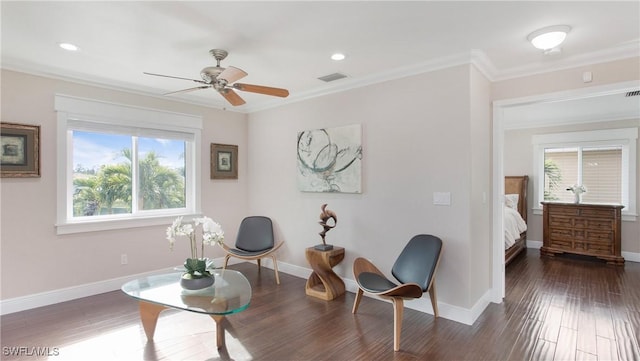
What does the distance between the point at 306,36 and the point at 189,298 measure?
2.31 m

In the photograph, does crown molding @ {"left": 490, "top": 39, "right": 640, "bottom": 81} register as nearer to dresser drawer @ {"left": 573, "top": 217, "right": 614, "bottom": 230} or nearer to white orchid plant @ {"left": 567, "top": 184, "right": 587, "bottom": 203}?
dresser drawer @ {"left": 573, "top": 217, "right": 614, "bottom": 230}

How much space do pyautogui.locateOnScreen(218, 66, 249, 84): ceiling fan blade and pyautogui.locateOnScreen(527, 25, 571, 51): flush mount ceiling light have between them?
232cm

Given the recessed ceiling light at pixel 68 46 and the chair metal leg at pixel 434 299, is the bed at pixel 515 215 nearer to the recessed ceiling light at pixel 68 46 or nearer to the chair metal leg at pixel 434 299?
the chair metal leg at pixel 434 299

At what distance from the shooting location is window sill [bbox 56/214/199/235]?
142 inches

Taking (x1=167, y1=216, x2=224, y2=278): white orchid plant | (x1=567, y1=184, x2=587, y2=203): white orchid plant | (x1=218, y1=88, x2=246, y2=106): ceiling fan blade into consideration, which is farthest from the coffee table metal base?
(x1=567, y1=184, x2=587, y2=203): white orchid plant

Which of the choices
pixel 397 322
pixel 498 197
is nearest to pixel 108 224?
pixel 397 322

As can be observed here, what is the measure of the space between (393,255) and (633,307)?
2.56 m

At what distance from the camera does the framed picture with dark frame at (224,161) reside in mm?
4914

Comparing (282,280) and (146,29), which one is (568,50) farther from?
(282,280)

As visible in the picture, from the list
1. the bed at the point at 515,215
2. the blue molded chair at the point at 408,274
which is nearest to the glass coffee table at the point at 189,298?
the blue molded chair at the point at 408,274

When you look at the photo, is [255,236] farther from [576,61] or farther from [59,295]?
[576,61]

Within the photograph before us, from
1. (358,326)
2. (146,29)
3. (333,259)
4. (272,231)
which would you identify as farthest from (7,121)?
(358,326)

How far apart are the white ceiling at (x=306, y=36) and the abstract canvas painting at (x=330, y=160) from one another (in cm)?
71

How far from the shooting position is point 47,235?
3.49 metres
